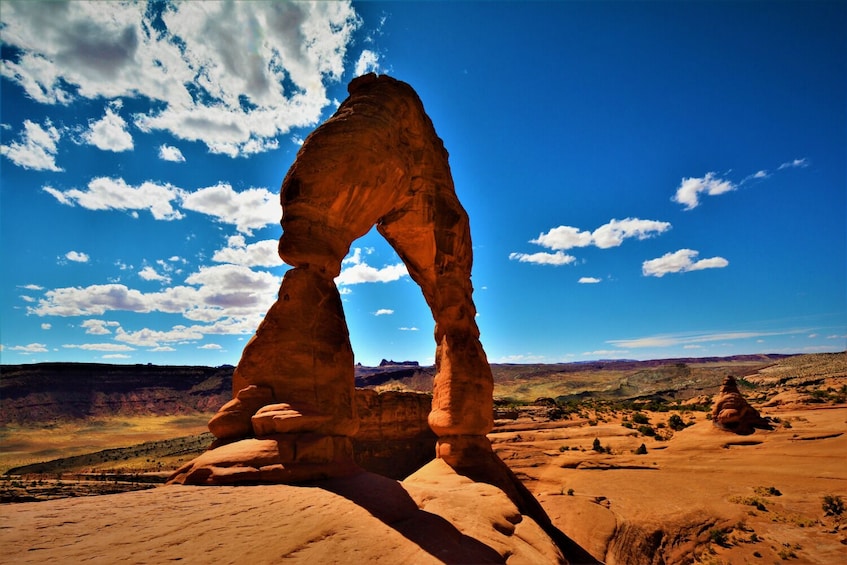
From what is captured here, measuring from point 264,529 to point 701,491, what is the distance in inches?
616

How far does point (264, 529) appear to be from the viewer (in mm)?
4332

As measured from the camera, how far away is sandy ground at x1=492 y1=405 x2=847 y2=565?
10.0 metres

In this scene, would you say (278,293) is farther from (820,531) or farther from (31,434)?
(31,434)

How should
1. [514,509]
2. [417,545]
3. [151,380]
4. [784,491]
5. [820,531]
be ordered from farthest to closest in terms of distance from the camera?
[151,380] < [784,491] < [820,531] < [514,509] < [417,545]

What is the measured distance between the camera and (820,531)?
1020cm

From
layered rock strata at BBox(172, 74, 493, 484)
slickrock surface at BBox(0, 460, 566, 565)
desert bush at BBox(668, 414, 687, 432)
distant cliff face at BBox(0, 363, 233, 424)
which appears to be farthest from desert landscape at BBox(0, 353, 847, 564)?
distant cliff face at BBox(0, 363, 233, 424)

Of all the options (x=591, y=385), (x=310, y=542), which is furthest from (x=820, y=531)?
(x=591, y=385)

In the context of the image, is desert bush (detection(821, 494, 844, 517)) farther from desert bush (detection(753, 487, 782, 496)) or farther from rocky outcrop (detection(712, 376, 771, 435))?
rocky outcrop (detection(712, 376, 771, 435))

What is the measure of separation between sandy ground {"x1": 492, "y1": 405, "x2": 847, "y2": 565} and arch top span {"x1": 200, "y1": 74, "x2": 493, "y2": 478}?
474 centimetres

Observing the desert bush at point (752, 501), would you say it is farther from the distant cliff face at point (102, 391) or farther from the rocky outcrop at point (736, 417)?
→ the distant cliff face at point (102, 391)

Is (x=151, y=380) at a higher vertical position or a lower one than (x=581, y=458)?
higher

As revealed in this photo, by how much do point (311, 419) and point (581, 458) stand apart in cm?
1786

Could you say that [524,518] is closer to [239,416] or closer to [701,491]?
[239,416]

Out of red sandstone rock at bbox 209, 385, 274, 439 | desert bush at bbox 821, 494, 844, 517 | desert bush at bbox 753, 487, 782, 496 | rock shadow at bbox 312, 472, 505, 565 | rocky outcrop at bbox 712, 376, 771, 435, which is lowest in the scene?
desert bush at bbox 753, 487, 782, 496
